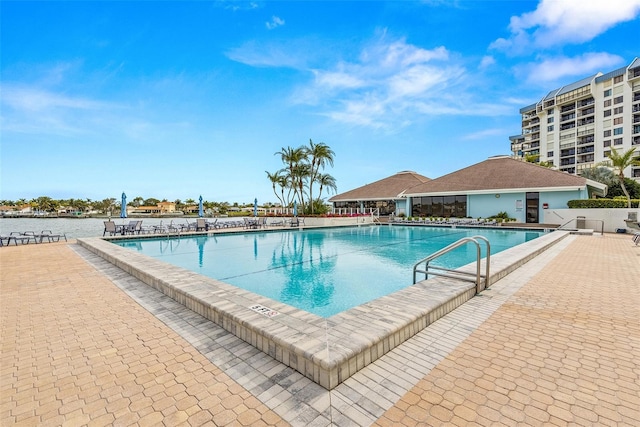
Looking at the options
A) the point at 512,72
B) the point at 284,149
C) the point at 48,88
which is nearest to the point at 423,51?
the point at 512,72

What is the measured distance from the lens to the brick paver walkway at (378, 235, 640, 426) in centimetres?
215

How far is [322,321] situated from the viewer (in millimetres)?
3498

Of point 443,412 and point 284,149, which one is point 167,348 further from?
point 284,149

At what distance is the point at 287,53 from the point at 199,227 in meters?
11.8

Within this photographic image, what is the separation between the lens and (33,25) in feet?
38.9

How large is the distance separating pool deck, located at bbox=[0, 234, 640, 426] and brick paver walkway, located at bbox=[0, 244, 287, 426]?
14 millimetres

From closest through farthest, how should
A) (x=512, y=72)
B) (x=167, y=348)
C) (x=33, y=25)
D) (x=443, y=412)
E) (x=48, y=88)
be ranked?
(x=443, y=412)
(x=167, y=348)
(x=33, y=25)
(x=48, y=88)
(x=512, y=72)

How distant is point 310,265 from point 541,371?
7627mm

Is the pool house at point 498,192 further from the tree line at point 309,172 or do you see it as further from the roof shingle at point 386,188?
the tree line at point 309,172

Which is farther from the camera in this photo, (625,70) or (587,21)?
(625,70)

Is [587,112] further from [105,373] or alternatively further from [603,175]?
[105,373]

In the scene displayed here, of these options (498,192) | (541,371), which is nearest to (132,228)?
(541,371)

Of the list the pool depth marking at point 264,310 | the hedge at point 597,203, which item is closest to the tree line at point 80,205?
the hedge at point 597,203

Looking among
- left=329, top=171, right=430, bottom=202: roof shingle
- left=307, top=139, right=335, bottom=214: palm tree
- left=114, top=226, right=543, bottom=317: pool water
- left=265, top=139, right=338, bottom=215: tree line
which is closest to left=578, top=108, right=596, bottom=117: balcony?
left=329, top=171, right=430, bottom=202: roof shingle
